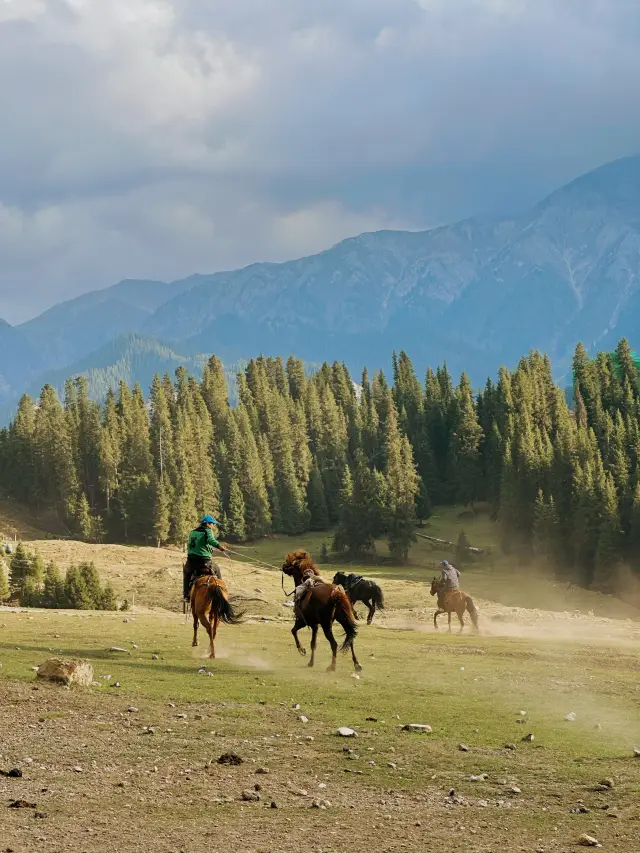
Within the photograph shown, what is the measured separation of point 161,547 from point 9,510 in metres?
27.3

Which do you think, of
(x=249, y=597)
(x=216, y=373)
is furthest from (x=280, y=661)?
(x=216, y=373)

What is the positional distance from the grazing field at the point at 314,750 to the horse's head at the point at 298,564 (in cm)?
241

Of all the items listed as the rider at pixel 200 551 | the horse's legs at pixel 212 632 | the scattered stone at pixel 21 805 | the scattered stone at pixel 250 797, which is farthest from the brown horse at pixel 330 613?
the scattered stone at pixel 21 805

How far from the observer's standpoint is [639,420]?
152 m

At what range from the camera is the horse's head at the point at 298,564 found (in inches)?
1038

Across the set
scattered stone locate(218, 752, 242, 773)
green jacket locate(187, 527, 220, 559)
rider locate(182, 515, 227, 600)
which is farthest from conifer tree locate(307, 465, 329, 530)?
scattered stone locate(218, 752, 242, 773)

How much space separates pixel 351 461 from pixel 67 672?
157178mm

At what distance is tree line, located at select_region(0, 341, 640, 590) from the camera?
121m

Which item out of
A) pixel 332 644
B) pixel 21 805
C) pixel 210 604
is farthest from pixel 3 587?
pixel 21 805

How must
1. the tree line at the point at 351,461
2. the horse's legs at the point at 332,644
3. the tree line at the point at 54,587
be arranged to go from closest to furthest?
the horse's legs at the point at 332,644 → the tree line at the point at 54,587 → the tree line at the point at 351,461

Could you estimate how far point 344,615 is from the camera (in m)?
24.3

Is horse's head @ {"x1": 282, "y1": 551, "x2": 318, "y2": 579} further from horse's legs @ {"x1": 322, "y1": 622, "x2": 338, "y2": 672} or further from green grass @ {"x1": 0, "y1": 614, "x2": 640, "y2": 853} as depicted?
green grass @ {"x1": 0, "y1": 614, "x2": 640, "y2": 853}

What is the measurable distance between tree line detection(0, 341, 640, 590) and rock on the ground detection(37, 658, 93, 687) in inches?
3694

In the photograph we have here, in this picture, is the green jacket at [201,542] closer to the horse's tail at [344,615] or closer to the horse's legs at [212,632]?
the horse's legs at [212,632]
